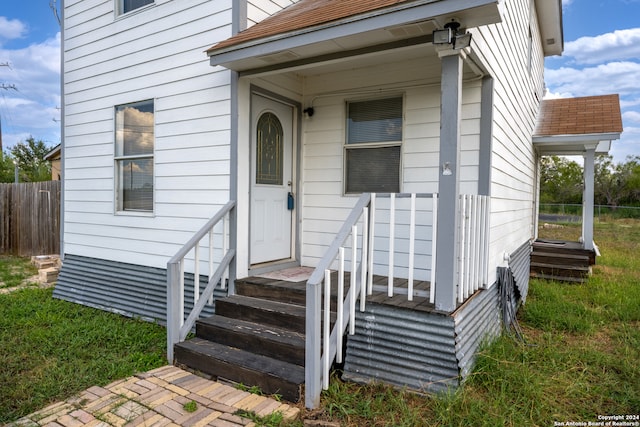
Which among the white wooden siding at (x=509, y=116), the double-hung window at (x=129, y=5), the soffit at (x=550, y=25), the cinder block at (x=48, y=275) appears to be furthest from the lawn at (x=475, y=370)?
the soffit at (x=550, y=25)

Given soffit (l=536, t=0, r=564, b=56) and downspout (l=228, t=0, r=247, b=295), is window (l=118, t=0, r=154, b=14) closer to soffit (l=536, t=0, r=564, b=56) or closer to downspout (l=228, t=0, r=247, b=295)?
downspout (l=228, t=0, r=247, b=295)

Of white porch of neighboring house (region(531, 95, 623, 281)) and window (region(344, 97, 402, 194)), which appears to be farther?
white porch of neighboring house (region(531, 95, 623, 281))

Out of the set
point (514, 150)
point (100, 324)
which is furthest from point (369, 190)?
point (100, 324)

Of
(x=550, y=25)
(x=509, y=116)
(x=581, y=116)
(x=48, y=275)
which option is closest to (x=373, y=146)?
(x=509, y=116)

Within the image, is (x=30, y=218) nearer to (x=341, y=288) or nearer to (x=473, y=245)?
(x=341, y=288)

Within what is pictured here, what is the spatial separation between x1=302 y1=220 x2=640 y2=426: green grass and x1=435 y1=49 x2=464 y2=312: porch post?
0.61 m

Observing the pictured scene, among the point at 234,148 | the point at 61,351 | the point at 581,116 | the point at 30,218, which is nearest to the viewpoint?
the point at 61,351

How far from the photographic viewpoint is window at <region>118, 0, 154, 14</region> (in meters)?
4.90

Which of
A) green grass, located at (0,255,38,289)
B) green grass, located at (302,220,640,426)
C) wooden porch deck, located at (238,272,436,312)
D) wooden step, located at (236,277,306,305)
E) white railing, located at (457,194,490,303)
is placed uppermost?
white railing, located at (457,194,490,303)

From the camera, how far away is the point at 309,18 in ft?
10.8

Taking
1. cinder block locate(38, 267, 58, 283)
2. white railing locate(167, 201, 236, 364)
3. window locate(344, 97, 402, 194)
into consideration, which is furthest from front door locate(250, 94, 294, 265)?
cinder block locate(38, 267, 58, 283)

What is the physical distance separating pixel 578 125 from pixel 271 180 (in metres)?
5.75

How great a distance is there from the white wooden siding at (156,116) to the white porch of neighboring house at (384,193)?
18.9 inches

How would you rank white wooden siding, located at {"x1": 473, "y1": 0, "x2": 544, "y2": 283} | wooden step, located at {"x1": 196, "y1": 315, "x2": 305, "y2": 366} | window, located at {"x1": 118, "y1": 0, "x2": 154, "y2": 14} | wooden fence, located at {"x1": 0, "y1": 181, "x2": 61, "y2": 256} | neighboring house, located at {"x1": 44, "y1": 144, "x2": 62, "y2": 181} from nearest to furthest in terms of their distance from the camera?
wooden step, located at {"x1": 196, "y1": 315, "x2": 305, "y2": 366}, white wooden siding, located at {"x1": 473, "y1": 0, "x2": 544, "y2": 283}, window, located at {"x1": 118, "y1": 0, "x2": 154, "y2": 14}, wooden fence, located at {"x1": 0, "y1": 181, "x2": 61, "y2": 256}, neighboring house, located at {"x1": 44, "y1": 144, "x2": 62, "y2": 181}
